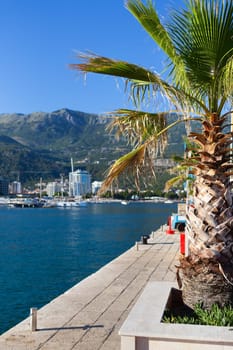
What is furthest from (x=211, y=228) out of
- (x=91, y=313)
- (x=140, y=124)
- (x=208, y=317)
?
(x=91, y=313)

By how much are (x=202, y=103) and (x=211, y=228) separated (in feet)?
5.32

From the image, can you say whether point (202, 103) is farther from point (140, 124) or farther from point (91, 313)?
point (91, 313)

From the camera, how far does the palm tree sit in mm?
5225

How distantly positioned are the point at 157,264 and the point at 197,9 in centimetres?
1028

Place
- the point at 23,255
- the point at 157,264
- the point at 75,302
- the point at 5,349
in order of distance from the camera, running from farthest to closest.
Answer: the point at 23,255, the point at 157,264, the point at 75,302, the point at 5,349

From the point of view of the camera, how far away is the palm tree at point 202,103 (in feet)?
17.1

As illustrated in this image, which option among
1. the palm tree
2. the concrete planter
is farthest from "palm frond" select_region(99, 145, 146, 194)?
the concrete planter

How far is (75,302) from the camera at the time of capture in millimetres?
8984

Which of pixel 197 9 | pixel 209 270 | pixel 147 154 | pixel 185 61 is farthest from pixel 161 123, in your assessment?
pixel 209 270

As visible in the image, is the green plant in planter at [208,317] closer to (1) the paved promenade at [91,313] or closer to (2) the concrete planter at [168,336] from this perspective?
(2) the concrete planter at [168,336]

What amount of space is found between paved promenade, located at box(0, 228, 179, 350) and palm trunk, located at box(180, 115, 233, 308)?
1.65 m

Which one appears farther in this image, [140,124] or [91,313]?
[91,313]

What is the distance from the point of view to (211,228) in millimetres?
5332

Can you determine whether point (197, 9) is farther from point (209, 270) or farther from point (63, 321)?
point (63, 321)
